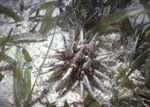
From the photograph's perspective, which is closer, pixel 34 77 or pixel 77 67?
pixel 77 67

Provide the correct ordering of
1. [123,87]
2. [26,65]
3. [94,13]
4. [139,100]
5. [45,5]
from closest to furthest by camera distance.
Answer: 1. [139,100]
2. [123,87]
3. [26,65]
4. [94,13]
5. [45,5]

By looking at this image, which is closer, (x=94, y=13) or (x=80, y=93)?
(x=80, y=93)

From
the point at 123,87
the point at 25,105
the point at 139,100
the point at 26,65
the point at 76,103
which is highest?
the point at 26,65

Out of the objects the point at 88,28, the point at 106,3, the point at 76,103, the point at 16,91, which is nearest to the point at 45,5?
the point at 88,28

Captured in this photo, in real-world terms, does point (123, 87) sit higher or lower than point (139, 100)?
higher

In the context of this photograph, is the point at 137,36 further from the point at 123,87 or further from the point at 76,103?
the point at 76,103

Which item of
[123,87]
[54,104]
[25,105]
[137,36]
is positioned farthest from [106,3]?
[25,105]

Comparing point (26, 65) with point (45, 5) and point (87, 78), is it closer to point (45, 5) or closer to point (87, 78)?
point (87, 78)

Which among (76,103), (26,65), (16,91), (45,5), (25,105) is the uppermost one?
(45,5)

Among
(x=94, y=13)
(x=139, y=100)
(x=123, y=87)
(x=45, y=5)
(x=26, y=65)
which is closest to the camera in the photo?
(x=139, y=100)
